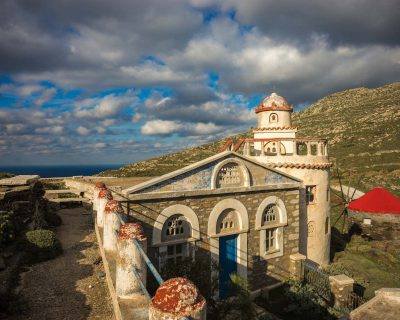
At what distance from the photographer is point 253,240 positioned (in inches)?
571

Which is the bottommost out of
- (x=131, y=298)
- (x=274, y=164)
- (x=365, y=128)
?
(x=131, y=298)

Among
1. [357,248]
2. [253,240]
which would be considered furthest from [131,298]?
[357,248]

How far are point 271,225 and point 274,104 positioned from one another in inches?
275

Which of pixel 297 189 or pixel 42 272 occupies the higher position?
pixel 297 189

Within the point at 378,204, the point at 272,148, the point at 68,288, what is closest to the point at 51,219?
the point at 68,288

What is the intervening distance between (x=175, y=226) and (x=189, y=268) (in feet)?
7.50

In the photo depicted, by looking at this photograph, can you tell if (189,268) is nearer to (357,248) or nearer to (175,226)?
(175,226)

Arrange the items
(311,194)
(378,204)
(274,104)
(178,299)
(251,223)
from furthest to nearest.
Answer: (378,204) < (274,104) < (311,194) < (251,223) < (178,299)

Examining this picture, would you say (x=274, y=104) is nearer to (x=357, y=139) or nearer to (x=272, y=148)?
(x=272, y=148)

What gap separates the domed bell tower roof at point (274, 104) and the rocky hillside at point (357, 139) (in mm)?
17210

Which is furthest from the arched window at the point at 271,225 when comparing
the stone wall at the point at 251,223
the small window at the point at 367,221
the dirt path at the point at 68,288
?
the small window at the point at 367,221

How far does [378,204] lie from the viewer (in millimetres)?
23422

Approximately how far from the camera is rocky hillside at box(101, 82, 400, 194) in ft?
140

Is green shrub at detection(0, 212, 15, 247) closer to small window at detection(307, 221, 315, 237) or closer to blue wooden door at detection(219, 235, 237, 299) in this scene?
blue wooden door at detection(219, 235, 237, 299)
